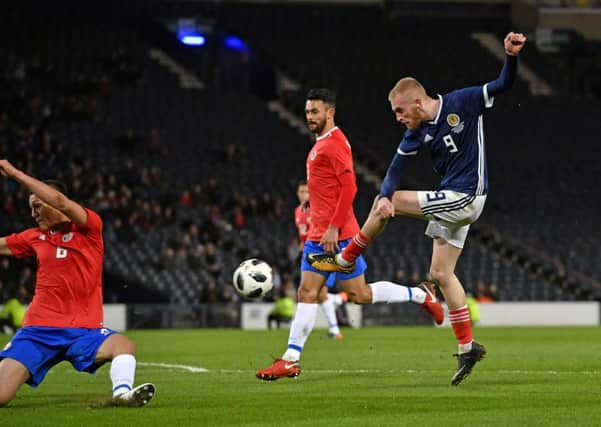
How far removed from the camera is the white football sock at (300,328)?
10.8m

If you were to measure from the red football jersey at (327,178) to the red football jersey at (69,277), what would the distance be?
2.51 m

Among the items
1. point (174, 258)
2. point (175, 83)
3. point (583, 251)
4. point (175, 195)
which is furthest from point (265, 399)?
point (175, 83)

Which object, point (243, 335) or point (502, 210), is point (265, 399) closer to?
point (243, 335)

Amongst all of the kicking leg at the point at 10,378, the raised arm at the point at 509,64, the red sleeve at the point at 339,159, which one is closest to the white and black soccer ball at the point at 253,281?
the red sleeve at the point at 339,159

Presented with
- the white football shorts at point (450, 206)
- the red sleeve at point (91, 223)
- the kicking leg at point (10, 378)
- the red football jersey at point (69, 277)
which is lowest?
the kicking leg at point (10, 378)

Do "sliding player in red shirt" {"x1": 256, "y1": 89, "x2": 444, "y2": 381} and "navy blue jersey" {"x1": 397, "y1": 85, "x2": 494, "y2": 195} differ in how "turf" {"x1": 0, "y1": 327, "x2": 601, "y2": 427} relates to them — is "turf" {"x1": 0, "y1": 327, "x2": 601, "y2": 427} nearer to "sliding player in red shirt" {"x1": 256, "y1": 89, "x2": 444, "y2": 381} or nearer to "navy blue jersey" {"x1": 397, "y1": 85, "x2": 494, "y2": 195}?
"sliding player in red shirt" {"x1": 256, "y1": 89, "x2": 444, "y2": 381}

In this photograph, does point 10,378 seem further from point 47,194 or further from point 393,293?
point 393,293

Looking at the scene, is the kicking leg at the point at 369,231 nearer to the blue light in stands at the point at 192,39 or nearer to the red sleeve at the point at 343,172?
the red sleeve at the point at 343,172

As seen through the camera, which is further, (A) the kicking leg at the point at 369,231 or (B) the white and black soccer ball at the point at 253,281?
(B) the white and black soccer ball at the point at 253,281

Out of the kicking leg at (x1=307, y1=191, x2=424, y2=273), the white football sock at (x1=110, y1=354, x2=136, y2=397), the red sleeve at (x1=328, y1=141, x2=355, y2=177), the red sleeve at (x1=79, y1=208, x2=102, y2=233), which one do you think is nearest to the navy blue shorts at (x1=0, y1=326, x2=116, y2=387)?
the white football sock at (x1=110, y1=354, x2=136, y2=397)

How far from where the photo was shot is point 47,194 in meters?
8.27

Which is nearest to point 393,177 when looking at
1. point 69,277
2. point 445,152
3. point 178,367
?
point 445,152

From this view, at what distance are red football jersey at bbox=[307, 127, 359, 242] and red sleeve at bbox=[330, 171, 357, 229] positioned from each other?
54mm

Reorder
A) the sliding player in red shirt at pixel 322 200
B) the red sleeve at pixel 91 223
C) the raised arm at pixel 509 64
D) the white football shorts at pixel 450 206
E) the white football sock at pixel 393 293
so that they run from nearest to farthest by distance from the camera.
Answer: the red sleeve at pixel 91 223
the raised arm at pixel 509 64
the white football shorts at pixel 450 206
the sliding player in red shirt at pixel 322 200
the white football sock at pixel 393 293
